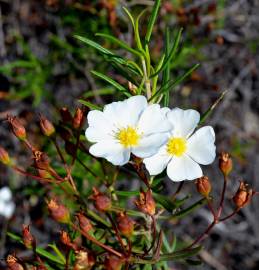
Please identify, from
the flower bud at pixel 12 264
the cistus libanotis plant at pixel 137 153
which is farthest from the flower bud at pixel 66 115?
the flower bud at pixel 12 264

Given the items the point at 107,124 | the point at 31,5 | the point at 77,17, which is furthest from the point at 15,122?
the point at 31,5

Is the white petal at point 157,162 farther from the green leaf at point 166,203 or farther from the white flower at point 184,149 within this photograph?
the green leaf at point 166,203

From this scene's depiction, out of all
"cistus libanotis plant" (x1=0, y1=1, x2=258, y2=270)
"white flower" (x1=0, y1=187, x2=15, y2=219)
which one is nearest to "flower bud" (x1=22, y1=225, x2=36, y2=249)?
"cistus libanotis plant" (x1=0, y1=1, x2=258, y2=270)

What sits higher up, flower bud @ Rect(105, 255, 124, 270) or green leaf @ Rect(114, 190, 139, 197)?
flower bud @ Rect(105, 255, 124, 270)

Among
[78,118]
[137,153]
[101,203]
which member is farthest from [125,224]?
[78,118]

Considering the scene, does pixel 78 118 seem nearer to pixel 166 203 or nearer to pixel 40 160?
pixel 40 160

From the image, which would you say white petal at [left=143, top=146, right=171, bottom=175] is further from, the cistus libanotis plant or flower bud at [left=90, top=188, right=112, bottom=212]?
flower bud at [left=90, top=188, right=112, bottom=212]
